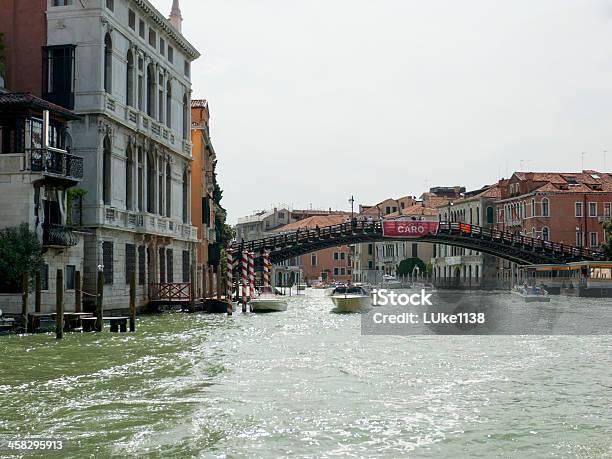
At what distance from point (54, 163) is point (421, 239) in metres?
33.8

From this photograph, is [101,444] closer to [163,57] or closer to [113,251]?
[113,251]

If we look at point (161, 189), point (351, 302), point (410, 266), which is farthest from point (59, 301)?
point (410, 266)

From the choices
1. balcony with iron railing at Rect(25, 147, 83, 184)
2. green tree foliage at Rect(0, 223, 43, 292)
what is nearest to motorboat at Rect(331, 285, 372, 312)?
balcony with iron railing at Rect(25, 147, 83, 184)

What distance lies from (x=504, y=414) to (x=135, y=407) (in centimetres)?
479

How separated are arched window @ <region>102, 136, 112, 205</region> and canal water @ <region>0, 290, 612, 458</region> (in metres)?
8.16

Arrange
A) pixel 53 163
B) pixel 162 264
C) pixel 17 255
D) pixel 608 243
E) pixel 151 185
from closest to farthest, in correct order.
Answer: pixel 17 255
pixel 53 163
pixel 151 185
pixel 162 264
pixel 608 243

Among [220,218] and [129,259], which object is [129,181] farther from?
[220,218]

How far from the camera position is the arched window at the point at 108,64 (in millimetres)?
28453

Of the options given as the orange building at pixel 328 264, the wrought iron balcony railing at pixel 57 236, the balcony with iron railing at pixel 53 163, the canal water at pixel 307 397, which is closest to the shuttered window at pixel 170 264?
the balcony with iron railing at pixel 53 163

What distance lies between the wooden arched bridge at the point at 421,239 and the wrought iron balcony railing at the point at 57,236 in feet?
79.8

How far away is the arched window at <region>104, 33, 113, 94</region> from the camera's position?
2845 cm

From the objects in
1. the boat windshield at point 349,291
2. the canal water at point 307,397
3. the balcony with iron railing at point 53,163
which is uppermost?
the balcony with iron railing at point 53,163

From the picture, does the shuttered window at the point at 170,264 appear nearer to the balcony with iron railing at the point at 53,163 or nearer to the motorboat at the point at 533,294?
the balcony with iron railing at the point at 53,163

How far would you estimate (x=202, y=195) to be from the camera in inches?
1614
